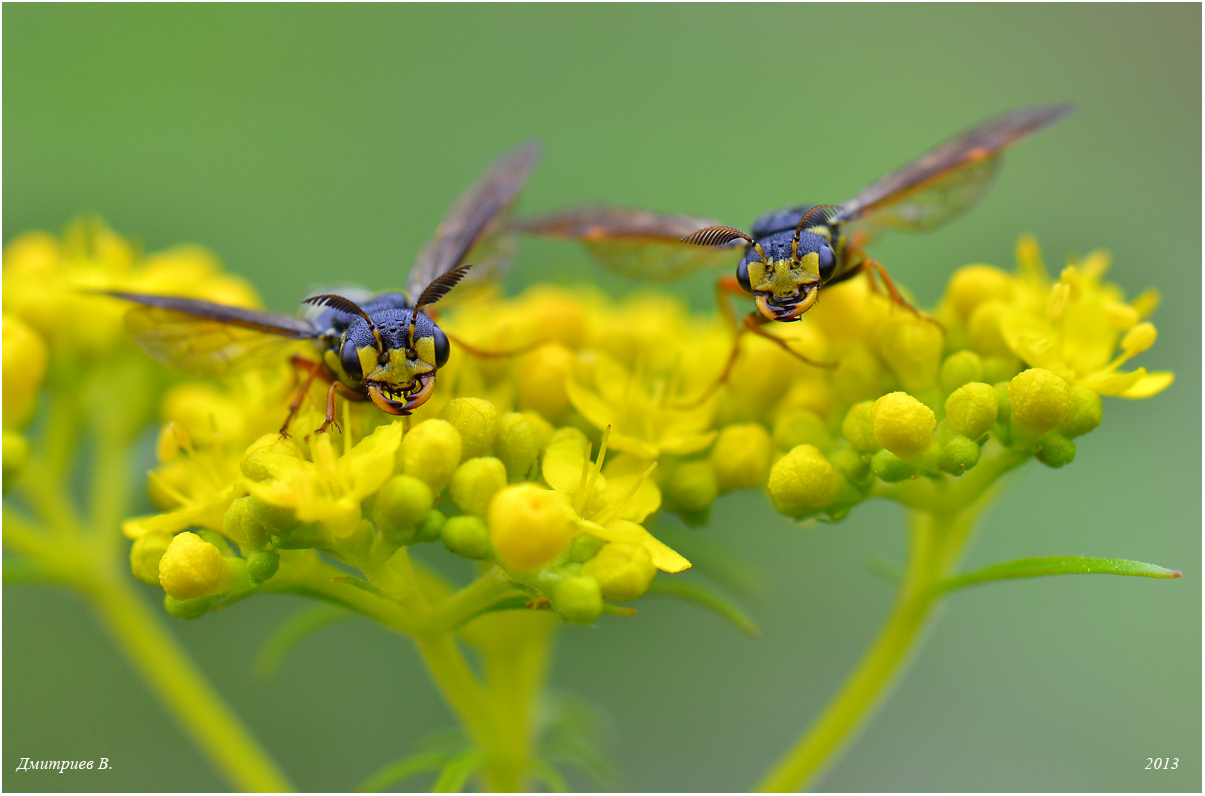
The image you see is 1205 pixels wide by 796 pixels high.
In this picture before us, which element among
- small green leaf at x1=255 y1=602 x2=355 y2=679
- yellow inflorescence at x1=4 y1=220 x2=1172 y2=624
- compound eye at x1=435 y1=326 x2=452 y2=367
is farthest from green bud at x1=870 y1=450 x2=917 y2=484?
small green leaf at x1=255 y1=602 x2=355 y2=679

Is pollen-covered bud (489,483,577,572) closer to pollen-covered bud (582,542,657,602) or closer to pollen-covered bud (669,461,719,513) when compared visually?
pollen-covered bud (582,542,657,602)

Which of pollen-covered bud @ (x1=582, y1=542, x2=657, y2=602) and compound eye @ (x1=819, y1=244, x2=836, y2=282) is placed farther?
compound eye @ (x1=819, y1=244, x2=836, y2=282)

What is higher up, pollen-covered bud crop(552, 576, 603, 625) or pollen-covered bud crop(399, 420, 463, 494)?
pollen-covered bud crop(399, 420, 463, 494)

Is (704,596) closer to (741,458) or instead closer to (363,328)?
(741,458)

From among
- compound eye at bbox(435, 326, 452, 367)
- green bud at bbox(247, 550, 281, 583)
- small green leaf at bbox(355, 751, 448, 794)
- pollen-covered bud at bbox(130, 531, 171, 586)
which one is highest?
compound eye at bbox(435, 326, 452, 367)

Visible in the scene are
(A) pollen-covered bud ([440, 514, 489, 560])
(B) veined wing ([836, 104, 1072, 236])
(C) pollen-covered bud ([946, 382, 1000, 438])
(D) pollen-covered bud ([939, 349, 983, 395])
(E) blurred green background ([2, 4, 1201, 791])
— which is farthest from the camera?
(E) blurred green background ([2, 4, 1201, 791])

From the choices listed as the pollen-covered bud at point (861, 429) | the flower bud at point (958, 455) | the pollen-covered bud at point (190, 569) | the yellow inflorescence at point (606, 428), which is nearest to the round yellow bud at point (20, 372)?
the yellow inflorescence at point (606, 428)

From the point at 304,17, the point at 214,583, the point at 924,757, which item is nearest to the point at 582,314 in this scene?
the point at 214,583
